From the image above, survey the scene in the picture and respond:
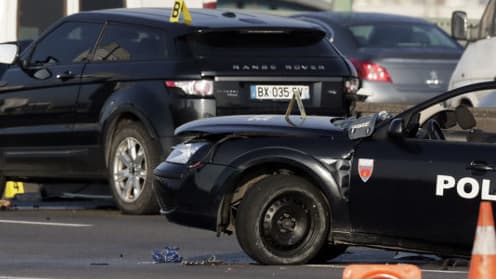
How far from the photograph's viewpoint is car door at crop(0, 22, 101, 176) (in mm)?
15312

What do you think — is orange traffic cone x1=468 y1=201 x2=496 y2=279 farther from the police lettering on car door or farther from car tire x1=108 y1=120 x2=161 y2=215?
car tire x1=108 y1=120 x2=161 y2=215

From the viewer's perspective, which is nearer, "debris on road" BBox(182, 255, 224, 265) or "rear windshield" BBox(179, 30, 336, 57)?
"debris on road" BBox(182, 255, 224, 265)

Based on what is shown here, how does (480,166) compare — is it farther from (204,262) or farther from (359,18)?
(359,18)

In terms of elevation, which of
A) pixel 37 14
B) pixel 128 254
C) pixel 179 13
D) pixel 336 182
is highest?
pixel 179 13

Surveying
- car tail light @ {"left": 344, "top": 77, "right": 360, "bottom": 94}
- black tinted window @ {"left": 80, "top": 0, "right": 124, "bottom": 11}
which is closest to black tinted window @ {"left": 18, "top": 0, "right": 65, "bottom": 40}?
black tinted window @ {"left": 80, "top": 0, "right": 124, "bottom": 11}

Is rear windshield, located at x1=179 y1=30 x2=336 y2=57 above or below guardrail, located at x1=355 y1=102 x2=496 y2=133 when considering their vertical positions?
above

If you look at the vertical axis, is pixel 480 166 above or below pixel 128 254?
above

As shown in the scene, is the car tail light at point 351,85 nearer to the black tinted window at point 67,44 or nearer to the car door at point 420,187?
the black tinted window at point 67,44

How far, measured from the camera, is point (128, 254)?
1166 cm

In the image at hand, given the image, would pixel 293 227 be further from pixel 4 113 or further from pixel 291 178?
pixel 4 113

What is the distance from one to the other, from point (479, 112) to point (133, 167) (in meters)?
2.95

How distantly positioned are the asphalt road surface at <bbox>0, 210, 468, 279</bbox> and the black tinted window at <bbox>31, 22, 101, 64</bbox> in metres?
1.49

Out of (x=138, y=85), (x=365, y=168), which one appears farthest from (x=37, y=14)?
(x=365, y=168)

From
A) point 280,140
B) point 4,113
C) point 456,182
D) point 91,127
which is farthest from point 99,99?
point 456,182
